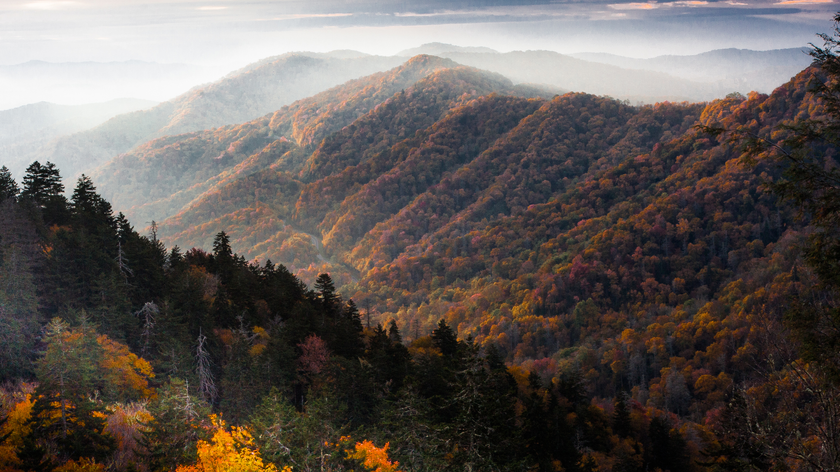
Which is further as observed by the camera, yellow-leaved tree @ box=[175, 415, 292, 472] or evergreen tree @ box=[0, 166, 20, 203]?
evergreen tree @ box=[0, 166, 20, 203]

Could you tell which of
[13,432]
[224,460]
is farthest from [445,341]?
[13,432]

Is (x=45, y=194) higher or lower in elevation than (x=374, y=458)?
higher

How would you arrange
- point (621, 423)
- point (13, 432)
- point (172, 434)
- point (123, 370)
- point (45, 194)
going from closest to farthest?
1. point (13, 432)
2. point (172, 434)
3. point (123, 370)
4. point (45, 194)
5. point (621, 423)

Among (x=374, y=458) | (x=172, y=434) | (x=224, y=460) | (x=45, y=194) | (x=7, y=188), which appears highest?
(x=7, y=188)

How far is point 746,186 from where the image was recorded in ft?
545

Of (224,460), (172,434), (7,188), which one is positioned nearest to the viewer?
(224,460)

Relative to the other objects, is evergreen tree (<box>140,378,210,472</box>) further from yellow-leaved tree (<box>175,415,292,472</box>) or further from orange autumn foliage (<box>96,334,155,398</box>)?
orange autumn foliage (<box>96,334,155,398</box>)

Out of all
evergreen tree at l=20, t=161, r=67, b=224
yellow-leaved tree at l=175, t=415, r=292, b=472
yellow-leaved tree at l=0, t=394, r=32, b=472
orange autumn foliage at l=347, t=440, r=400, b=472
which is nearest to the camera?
yellow-leaved tree at l=0, t=394, r=32, b=472

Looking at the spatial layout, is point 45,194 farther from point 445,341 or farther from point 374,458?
point 374,458

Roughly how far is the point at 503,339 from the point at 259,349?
98223 millimetres

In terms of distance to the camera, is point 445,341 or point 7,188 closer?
point 7,188

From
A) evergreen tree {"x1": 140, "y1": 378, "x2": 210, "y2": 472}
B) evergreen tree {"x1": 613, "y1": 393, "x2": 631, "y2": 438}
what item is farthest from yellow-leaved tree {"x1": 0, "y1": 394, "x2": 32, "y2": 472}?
evergreen tree {"x1": 613, "y1": 393, "x2": 631, "y2": 438}

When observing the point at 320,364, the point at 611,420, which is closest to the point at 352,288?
the point at 611,420

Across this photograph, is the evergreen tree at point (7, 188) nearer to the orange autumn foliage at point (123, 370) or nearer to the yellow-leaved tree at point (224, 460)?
the orange autumn foliage at point (123, 370)
